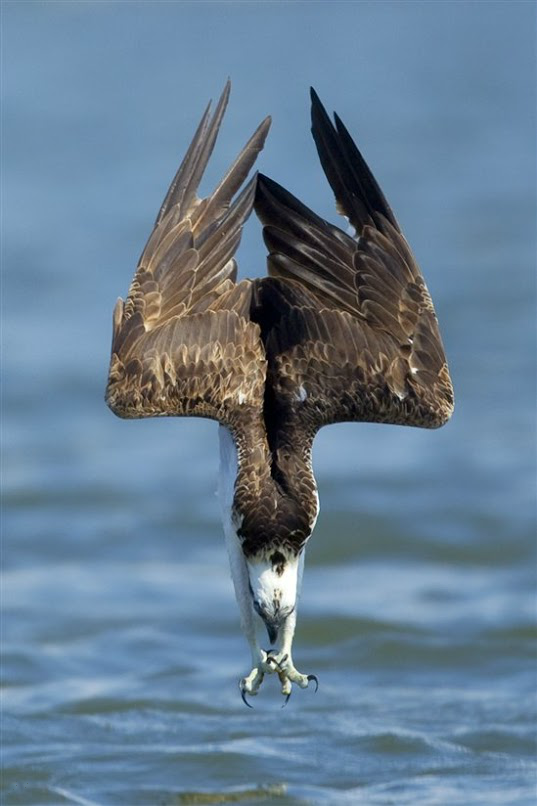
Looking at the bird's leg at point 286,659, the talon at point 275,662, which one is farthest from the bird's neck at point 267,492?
the talon at point 275,662

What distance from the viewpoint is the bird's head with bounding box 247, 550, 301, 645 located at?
498 inches

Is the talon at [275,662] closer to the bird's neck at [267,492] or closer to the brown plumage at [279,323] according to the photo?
the bird's neck at [267,492]

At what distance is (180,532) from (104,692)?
4.65 meters

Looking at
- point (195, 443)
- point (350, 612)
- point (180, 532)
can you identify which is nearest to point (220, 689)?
point (350, 612)

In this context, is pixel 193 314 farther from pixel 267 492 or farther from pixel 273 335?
pixel 267 492

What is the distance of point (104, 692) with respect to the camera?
64.0 ft

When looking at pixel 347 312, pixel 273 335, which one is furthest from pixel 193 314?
pixel 347 312

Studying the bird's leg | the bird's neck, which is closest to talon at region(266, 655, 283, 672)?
the bird's leg

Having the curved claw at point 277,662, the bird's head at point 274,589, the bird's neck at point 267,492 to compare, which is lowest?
the curved claw at point 277,662

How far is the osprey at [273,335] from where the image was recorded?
1320 centimetres

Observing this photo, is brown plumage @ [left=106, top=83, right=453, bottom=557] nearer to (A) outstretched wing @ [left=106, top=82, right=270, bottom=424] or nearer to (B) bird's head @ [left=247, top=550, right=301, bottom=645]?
(A) outstretched wing @ [left=106, top=82, right=270, bottom=424]

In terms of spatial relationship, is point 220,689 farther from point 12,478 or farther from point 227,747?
point 12,478

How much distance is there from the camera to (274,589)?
12648 mm

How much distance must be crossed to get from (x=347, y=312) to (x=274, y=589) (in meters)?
2.39
